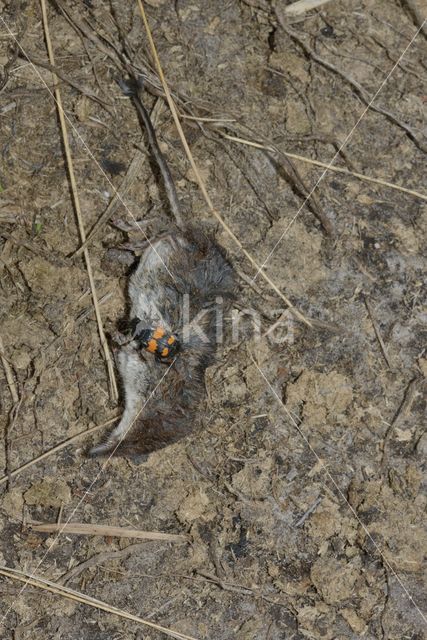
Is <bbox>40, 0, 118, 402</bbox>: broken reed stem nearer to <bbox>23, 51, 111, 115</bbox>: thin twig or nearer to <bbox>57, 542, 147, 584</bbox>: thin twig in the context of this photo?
<bbox>23, 51, 111, 115</bbox>: thin twig

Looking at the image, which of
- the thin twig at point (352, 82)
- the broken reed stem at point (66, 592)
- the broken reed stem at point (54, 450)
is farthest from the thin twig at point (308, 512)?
the thin twig at point (352, 82)

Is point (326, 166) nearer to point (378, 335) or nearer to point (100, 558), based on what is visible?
point (378, 335)

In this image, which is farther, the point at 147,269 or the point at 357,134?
the point at 357,134

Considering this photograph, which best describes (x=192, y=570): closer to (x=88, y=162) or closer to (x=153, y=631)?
(x=153, y=631)

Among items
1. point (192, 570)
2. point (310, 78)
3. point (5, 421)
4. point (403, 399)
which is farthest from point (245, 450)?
point (310, 78)

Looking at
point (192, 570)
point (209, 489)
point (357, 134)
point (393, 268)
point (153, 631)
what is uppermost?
point (357, 134)

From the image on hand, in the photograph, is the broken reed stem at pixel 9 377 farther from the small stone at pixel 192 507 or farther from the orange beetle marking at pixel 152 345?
the small stone at pixel 192 507

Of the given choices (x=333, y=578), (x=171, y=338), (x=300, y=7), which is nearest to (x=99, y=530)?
(x=171, y=338)
